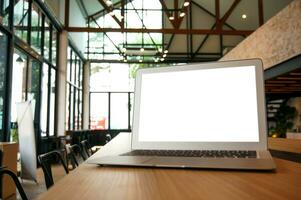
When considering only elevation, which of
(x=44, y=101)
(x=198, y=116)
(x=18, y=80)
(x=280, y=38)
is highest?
(x=280, y=38)

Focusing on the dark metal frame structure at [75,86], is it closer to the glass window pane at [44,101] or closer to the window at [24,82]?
the glass window pane at [44,101]

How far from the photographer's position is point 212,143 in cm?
103

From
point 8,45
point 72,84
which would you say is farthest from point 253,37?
point 72,84

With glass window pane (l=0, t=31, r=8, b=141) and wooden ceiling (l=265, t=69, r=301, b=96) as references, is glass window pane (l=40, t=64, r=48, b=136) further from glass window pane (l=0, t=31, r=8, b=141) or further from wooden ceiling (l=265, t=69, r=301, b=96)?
wooden ceiling (l=265, t=69, r=301, b=96)

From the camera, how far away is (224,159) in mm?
886

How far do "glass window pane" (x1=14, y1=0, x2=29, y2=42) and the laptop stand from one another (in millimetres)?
5722

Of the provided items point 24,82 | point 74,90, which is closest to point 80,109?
point 74,90

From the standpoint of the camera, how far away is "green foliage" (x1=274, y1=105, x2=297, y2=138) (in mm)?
10977

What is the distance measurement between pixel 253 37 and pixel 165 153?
6.72 metres

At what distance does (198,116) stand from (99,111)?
42.4 feet

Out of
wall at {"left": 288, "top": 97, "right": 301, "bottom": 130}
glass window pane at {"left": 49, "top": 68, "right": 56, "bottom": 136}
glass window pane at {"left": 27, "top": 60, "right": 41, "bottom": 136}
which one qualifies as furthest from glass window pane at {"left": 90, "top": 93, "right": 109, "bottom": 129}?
wall at {"left": 288, "top": 97, "right": 301, "bottom": 130}

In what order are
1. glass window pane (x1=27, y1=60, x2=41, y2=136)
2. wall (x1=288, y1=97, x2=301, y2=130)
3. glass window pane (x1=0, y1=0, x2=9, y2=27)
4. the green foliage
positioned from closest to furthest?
1. glass window pane (x1=0, y1=0, x2=9, y2=27)
2. glass window pane (x1=27, y1=60, x2=41, y2=136)
3. the green foliage
4. wall (x1=288, y1=97, x2=301, y2=130)

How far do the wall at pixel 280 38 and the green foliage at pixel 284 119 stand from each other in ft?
15.3

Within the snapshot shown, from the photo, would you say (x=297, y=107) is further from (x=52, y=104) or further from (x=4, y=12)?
(x=4, y=12)
